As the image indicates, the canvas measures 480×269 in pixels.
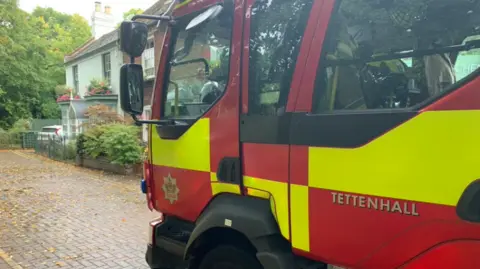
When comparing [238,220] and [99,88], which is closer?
[238,220]

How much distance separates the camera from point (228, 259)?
8.19 ft

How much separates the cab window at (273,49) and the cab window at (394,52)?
0.22 metres

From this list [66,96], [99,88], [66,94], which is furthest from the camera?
[66,94]

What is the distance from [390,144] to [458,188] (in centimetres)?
31

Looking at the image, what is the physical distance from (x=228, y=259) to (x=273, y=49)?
1323 mm

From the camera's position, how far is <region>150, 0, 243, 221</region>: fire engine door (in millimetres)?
2436

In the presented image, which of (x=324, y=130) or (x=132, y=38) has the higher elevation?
(x=132, y=38)

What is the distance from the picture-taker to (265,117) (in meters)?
2.21

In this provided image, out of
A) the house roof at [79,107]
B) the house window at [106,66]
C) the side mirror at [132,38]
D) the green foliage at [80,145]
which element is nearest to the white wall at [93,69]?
the house window at [106,66]

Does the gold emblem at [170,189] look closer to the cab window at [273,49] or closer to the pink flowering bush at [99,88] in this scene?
the cab window at [273,49]

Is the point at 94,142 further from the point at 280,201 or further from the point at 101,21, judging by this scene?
the point at 101,21

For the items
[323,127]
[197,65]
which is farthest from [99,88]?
[323,127]

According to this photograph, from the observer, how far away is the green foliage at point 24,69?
2219 centimetres

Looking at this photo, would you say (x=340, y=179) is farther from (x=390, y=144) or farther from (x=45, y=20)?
(x=45, y=20)
